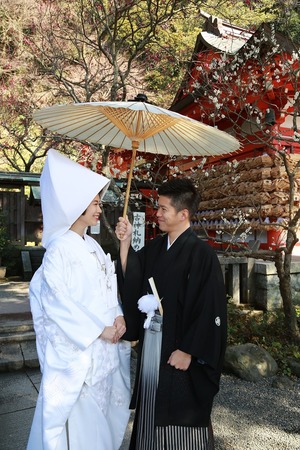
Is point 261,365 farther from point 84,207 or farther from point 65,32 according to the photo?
point 65,32

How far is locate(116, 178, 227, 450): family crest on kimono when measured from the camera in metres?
2.21

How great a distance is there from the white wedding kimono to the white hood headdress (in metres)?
0.10

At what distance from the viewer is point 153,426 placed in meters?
2.32

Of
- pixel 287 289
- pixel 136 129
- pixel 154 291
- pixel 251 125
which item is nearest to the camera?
pixel 154 291

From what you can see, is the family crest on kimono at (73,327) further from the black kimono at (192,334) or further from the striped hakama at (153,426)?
the black kimono at (192,334)

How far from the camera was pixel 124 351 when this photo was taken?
2.60 metres

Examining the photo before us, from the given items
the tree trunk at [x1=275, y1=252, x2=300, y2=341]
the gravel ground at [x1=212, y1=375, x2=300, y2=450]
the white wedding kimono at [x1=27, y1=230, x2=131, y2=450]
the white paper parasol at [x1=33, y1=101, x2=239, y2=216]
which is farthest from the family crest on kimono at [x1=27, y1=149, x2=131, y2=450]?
the tree trunk at [x1=275, y1=252, x2=300, y2=341]

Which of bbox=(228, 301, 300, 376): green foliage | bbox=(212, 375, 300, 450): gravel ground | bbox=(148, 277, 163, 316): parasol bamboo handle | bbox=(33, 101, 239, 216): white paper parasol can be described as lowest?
bbox=(212, 375, 300, 450): gravel ground

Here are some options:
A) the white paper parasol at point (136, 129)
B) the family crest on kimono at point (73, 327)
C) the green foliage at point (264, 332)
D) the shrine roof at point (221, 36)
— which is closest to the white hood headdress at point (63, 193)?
the family crest on kimono at point (73, 327)

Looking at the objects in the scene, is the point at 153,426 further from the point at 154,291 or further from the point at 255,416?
the point at 255,416

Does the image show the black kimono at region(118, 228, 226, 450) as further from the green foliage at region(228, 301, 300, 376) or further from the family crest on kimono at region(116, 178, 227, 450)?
the green foliage at region(228, 301, 300, 376)

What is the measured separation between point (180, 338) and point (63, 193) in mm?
1137

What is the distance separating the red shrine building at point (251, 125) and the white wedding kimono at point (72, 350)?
3.96 meters

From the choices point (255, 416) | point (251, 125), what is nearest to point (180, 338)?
point (255, 416)
